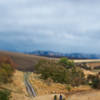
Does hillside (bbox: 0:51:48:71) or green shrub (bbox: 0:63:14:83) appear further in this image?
hillside (bbox: 0:51:48:71)

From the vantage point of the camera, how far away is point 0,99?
15867 mm

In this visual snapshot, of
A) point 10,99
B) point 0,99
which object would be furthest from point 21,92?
point 0,99

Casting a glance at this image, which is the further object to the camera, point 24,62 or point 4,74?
point 24,62

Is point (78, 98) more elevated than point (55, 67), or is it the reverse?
point (55, 67)

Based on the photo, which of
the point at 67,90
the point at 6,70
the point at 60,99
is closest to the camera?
the point at 60,99

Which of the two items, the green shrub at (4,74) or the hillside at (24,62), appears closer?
the green shrub at (4,74)

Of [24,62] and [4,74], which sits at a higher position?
[24,62]

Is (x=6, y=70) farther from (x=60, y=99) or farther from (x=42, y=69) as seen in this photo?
(x=60, y=99)

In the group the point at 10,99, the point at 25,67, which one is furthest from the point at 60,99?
the point at 25,67

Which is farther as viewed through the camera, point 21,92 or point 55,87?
point 55,87

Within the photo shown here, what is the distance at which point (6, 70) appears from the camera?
93.4ft

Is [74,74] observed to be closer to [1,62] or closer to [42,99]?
[1,62]

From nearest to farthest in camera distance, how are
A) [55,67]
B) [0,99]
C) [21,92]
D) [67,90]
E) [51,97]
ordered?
[0,99]
[51,97]
[21,92]
[67,90]
[55,67]

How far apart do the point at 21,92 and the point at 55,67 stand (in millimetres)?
11213
